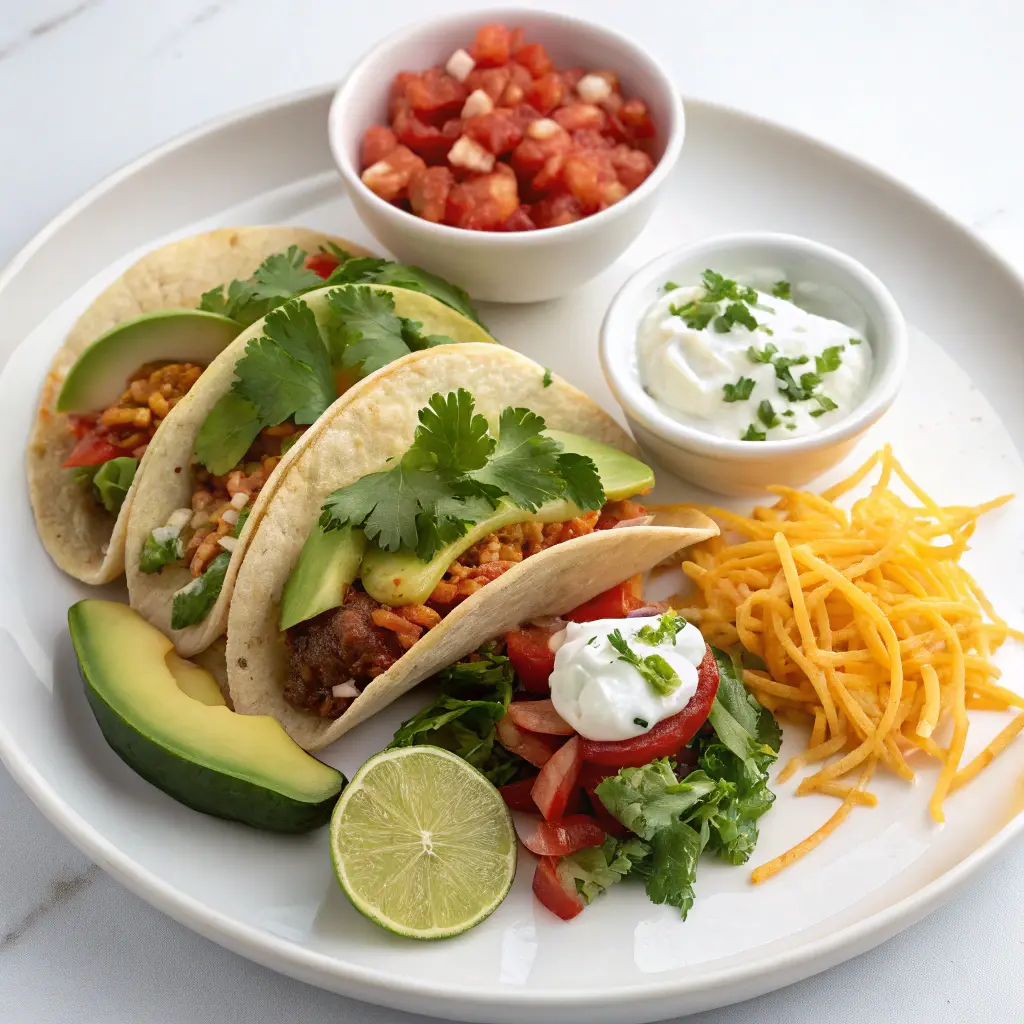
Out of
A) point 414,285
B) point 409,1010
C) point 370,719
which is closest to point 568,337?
point 414,285

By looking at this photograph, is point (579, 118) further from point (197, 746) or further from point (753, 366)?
point (197, 746)

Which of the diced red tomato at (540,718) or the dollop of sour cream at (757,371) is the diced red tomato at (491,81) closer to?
the dollop of sour cream at (757,371)

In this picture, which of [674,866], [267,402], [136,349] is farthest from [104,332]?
[674,866]

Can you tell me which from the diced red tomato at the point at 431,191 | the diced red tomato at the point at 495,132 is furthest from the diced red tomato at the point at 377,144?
the diced red tomato at the point at 495,132

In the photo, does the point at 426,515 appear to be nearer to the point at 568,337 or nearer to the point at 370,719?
the point at 370,719

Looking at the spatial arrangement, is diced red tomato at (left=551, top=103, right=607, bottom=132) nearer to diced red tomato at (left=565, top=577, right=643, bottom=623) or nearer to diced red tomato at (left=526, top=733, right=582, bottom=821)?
diced red tomato at (left=565, top=577, right=643, bottom=623)

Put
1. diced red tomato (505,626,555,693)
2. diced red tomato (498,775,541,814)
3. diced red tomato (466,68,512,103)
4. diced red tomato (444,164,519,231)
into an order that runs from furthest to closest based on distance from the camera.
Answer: diced red tomato (466,68,512,103)
diced red tomato (444,164,519,231)
diced red tomato (505,626,555,693)
diced red tomato (498,775,541,814)

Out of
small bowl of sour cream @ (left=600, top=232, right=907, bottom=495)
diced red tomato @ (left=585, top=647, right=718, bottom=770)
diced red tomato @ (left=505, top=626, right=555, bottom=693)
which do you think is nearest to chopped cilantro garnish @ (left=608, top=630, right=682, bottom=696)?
diced red tomato @ (left=585, top=647, right=718, bottom=770)
